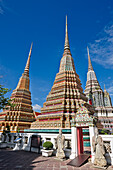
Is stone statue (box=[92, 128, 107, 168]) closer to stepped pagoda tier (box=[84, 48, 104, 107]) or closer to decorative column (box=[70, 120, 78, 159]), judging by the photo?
decorative column (box=[70, 120, 78, 159])

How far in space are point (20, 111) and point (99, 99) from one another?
23.0 meters

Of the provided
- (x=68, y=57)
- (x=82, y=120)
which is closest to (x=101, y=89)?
(x=68, y=57)

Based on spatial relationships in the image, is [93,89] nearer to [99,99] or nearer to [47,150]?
[99,99]

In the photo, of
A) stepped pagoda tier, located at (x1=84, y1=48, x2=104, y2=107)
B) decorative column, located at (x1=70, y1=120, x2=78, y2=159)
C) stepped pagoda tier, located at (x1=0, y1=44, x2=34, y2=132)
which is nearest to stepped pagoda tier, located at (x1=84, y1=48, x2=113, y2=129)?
stepped pagoda tier, located at (x1=84, y1=48, x2=104, y2=107)

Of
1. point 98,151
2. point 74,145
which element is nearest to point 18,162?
point 74,145

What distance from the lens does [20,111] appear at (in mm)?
23328

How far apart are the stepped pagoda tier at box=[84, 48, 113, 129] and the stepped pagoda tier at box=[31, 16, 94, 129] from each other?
1390 centimetres

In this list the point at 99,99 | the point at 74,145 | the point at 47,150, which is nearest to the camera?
the point at 74,145

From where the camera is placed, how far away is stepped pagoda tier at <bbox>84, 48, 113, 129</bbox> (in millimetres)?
29281

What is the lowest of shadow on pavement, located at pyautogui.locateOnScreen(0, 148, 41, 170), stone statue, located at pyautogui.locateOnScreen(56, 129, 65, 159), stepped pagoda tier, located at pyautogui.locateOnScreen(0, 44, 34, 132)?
shadow on pavement, located at pyautogui.locateOnScreen(0, 148, 41, 170)

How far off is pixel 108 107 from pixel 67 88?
1952cm

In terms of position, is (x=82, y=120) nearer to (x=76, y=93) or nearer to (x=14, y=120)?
(x=76, y=93)

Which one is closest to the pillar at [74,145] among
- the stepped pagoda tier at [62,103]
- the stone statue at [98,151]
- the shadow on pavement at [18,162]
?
the stone statue at [98,151]

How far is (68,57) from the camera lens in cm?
2400
